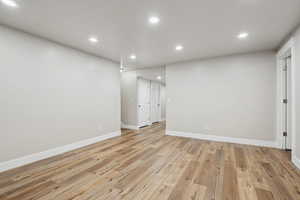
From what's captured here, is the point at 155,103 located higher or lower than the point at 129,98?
lower

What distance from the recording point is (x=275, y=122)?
352 cm

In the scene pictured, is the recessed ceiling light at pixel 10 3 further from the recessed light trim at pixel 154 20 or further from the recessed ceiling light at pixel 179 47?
the recessed ceiling light at pixel 179 47

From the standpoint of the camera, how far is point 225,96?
4.03 metres

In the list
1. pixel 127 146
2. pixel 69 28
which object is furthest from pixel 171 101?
pixel 69 28

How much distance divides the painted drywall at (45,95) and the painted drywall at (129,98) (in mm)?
1790

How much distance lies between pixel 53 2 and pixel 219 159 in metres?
3.90

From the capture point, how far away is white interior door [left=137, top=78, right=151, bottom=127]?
612 centimetres

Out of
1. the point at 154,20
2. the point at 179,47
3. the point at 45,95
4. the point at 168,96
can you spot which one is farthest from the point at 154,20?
the point at 168,96

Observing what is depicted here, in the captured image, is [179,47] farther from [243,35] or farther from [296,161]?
[296,161]

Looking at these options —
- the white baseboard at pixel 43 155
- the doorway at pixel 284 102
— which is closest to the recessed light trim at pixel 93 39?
the white baseboard at pixel 43 155

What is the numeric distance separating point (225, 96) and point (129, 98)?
12.2ft

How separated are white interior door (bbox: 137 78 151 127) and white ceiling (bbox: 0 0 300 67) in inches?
113

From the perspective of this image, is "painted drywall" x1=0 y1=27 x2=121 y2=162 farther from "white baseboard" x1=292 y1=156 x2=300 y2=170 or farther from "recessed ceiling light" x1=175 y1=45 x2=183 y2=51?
"white baseboard" x1=292 y1=156 x2=300 y2=170

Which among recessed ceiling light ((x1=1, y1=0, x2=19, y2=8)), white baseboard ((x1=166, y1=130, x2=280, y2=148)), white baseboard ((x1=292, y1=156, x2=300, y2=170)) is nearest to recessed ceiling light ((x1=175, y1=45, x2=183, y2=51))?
white baseboard ((x1=166, y1=130, x2=280, y2=148))
